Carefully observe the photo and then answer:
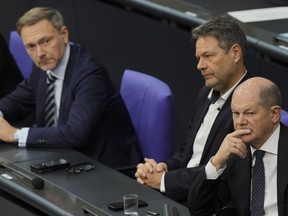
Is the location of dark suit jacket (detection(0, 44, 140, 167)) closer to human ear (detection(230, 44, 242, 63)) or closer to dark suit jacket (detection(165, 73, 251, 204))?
dark suit jacket (detection(165, 73, 251, 204))

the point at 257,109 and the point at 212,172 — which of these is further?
the point at 212,172

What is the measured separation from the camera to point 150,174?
4.15 m

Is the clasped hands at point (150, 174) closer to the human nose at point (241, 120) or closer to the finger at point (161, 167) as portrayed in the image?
the finger at point (161, 167)

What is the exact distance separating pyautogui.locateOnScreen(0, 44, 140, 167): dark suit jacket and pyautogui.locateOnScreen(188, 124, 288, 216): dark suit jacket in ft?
3.30

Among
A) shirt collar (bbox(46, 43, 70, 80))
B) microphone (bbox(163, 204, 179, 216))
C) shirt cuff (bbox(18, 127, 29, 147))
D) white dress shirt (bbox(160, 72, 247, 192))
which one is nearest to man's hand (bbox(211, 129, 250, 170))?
microphone (bbox(163, 204, 179, 216))

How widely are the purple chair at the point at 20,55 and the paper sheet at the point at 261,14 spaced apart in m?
1.41

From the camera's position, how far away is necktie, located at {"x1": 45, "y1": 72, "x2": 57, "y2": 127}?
4.85 m

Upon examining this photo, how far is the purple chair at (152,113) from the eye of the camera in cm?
451

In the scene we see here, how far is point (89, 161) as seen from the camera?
14.1 ft

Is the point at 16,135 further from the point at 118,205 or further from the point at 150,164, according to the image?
the point at 118,205

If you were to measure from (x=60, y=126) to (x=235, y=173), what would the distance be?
4.08ft

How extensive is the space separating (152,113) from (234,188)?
0.99m

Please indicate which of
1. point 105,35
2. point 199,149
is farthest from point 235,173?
point 105,35

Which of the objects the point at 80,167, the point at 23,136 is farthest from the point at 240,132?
the point at 23,136
